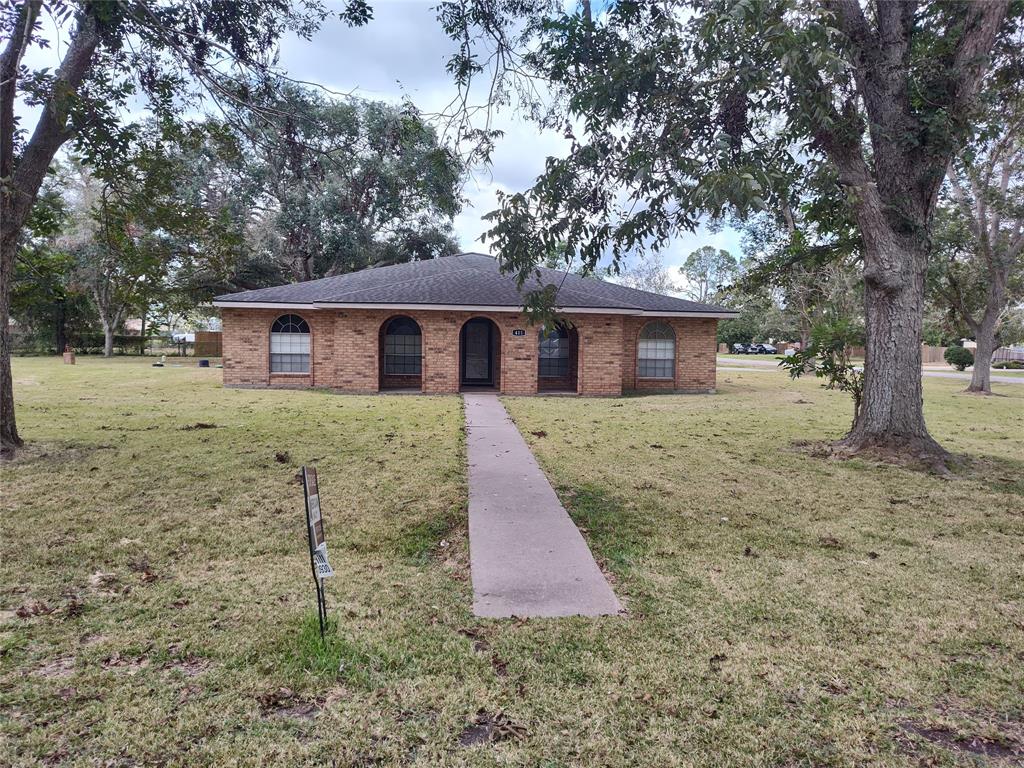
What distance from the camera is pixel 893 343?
8266mm

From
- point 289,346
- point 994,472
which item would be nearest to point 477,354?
point 289,346

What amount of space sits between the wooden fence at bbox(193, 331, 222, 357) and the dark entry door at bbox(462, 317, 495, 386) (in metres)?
26.3

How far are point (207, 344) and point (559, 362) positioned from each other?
2993 cm

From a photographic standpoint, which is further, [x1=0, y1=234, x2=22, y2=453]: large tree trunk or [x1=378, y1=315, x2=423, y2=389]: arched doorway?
[x1=378, y1=315, x2=423, y2=389]: arched doorway

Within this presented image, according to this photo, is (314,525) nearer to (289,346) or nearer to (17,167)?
(17,167)

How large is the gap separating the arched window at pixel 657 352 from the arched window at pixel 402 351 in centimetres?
730

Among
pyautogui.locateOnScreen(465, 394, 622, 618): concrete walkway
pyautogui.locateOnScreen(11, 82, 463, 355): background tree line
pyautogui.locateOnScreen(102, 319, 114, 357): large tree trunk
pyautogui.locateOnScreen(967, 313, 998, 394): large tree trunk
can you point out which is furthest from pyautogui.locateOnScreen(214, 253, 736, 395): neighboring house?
pyautogui.locateOnScreen(102, 319, 114, 357): large tree trunk

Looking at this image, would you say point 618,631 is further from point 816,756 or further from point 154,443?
point 154,443

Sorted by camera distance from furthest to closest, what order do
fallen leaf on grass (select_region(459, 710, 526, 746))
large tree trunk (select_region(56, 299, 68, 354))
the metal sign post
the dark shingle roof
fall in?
1. large tree trunk (select_region(56, 299, 68, 354))
2. the dark shingle roof
3. the metal sign post
4. fallen leaf on grass (select_region(459, 710, 526, 746))

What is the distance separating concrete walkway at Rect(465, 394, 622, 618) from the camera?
146 inches

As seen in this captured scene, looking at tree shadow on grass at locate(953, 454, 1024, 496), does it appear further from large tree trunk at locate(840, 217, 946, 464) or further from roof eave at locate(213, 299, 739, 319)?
roof eave at locate(213, 299, 739, 319)

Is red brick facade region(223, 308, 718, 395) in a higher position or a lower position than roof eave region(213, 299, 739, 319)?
lower

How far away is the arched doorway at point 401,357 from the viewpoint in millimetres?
18922

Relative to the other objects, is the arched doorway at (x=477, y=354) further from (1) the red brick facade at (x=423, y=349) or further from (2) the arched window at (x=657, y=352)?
(2) the arched window at (x=657, y=352)
